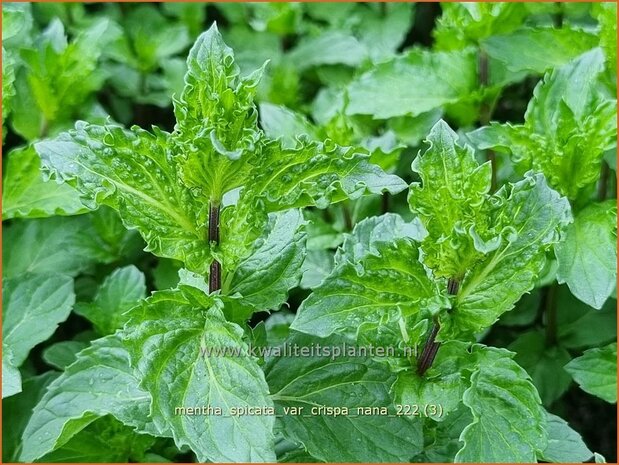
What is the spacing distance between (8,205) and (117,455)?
631 mm

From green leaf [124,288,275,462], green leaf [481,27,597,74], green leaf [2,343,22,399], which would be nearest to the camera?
green leaf [124,288,275,462]

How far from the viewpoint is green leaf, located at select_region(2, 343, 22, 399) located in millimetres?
1479

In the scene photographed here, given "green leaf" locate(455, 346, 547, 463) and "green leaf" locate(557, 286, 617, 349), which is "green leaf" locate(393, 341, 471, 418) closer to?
"green leaf" locate(455, 346, 547, 463)

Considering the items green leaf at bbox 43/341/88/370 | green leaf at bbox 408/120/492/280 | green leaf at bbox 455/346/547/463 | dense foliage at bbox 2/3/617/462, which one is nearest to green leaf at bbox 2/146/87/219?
dense foliage at bbox 2/3/617/462

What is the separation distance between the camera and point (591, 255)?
1.60m

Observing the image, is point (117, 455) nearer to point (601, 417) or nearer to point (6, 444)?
point (6, 444)

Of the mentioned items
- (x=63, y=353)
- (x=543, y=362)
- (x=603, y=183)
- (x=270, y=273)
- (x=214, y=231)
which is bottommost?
(x=543, y=362)

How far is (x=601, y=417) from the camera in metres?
2.18

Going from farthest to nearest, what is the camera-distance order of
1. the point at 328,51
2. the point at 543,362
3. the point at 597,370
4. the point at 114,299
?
the point at 328,51 < the point at 543,362 < the point at 114,299 < the point at 597,370

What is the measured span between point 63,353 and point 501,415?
3.34ft

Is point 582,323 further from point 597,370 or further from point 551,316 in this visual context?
point 597,370

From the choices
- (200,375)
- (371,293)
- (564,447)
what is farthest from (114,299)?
(564,447)

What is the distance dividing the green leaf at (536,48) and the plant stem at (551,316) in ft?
1.82

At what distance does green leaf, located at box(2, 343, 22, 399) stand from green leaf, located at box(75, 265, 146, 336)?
247mm
